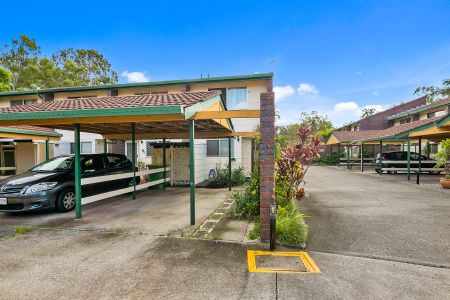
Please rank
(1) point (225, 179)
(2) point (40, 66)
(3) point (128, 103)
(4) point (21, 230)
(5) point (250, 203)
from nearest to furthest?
1. (4) point (21, 230)
2. (3) point (128, 103)
3. (5) point (250, 203)
4. (1) point (225, 179)
5. (2) point (40, 66)

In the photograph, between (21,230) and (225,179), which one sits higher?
(225,179)

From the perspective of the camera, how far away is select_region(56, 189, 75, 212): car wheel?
6812 millimetres

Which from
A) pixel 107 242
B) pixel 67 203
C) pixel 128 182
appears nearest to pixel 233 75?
pixel 128 182

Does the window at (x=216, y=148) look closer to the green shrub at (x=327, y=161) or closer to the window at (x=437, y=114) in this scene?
the green shrub at (x=327, y=161)

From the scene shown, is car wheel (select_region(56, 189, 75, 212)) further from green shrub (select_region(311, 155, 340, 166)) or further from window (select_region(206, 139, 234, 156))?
green shrub (select_region(311, 155, 340, 166))

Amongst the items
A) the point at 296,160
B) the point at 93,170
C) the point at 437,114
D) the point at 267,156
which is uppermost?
the point at 437,114

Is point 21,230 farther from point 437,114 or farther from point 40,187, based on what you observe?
point 437,114

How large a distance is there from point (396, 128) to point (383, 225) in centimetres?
1810

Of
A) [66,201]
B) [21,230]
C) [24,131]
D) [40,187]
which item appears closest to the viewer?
[21,230]

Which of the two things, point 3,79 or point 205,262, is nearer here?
point 205,262

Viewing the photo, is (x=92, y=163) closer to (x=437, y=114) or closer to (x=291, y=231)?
(x=291, y=231)

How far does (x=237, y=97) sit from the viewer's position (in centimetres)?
1393

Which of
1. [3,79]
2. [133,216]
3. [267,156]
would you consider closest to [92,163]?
[133,216]

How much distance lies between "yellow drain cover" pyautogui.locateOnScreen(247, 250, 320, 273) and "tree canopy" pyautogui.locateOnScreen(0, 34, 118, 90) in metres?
36.0
